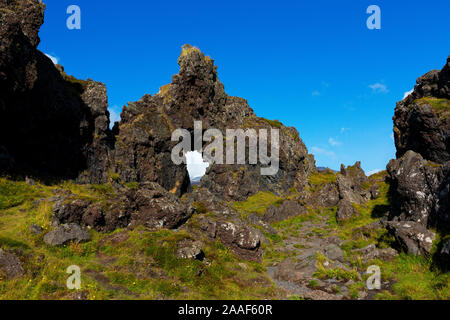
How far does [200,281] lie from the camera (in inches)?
681

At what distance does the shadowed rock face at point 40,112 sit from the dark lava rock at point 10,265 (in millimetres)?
20693

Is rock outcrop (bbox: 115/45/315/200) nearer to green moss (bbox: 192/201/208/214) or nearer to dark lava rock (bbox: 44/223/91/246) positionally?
green moss (bbox: 192/201/208/214)

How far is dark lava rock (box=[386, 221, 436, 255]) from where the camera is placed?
19141 mm

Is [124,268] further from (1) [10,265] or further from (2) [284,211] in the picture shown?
(2) [284,211]

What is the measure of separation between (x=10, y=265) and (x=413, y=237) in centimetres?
2889

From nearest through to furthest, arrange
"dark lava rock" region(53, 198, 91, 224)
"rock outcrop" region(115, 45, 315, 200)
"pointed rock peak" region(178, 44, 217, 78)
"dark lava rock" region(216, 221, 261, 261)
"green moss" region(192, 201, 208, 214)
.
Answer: "dark lava rock" region(53, 198, 91, 224), "dark lava rock" region(216, 221, 261, 261), "green moss" region(192, 201, 208, 214), "rock outcrop" region(115, 45, 315, 200), "pointed rock peak" region(178, 44, 217, 78)

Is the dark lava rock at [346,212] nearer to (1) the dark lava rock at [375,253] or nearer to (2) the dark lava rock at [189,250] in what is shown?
(1) the dark lava rock at [375,253]

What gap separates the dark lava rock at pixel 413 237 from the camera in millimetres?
19141

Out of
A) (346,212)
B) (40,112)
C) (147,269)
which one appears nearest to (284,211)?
(346,212)

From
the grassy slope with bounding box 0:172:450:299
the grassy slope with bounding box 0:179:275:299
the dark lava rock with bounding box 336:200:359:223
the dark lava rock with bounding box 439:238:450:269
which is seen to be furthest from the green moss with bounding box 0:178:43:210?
the dark lava rock with bounding box 336:200:359:223

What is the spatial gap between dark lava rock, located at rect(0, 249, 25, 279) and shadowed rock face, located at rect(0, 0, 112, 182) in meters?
20.7
